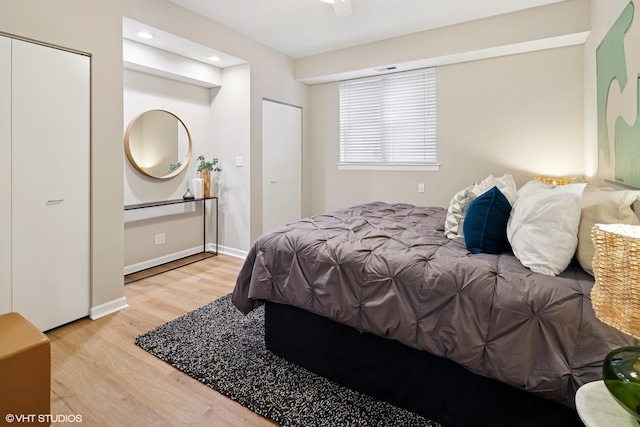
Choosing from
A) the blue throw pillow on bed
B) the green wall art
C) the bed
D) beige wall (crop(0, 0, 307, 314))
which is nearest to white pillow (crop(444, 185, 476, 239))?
the bed

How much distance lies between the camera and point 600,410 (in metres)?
0.87

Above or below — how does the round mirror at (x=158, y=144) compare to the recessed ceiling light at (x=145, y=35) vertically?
below

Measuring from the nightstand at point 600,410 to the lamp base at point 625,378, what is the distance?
0.07m

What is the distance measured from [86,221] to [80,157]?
0.48 meters

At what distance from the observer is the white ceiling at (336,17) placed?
10.6 ft

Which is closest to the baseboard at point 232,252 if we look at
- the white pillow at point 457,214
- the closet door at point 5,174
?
the closet door at point 5,174

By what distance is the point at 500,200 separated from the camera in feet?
5.85

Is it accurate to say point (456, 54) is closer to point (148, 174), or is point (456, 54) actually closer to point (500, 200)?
point (500, 200)

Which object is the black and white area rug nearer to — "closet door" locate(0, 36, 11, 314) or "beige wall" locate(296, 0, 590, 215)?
"closet door" locate(0, 36, 11, 314)

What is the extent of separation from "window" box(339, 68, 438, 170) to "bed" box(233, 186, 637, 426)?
2292 millimetres

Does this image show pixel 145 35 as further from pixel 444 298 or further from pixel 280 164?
pixel 444 298

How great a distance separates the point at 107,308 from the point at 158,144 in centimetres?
198

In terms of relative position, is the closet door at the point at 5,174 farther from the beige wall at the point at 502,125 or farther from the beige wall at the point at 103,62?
the beige wall at the point at 502,125

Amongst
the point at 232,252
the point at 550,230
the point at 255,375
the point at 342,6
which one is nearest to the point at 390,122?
the point at 342,6
